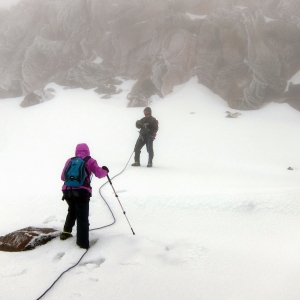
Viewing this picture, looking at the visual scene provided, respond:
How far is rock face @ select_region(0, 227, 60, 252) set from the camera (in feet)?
14.9

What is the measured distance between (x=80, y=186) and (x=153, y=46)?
122 ft

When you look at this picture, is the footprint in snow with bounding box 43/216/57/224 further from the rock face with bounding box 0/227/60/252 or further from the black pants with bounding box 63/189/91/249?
the black pants with bounding box 63/189/91/249

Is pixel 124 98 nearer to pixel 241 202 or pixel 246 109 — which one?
pixel 246 109

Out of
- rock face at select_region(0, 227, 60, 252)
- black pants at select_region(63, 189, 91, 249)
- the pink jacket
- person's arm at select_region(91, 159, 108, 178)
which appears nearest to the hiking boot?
rock face at select_region(0, 227, 60, 252)

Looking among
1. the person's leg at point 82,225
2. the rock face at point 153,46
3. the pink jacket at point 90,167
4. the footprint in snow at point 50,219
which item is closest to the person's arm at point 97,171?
the pink jacket at point 90,167

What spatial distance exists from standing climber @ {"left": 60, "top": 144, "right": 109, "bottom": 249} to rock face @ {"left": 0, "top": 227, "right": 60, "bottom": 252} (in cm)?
30

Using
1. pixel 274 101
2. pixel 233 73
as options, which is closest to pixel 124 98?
pixel 233 73

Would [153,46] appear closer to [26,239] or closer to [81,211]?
[81,211]

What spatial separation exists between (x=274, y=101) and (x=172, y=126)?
1471 centimetres

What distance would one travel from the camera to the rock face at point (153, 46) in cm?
3231

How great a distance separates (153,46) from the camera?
38.1 metres

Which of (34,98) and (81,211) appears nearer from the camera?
(81,211)

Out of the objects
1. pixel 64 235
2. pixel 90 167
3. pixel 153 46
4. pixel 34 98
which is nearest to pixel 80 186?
pixel 90 167

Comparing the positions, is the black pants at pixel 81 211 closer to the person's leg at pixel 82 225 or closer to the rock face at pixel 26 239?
the person's leg at pixel 82 225
